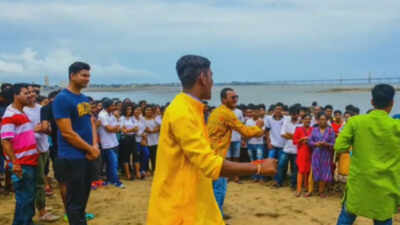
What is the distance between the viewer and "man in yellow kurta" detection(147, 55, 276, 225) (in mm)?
2115

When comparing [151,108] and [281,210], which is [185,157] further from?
[151,108]

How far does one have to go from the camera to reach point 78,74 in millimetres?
3779

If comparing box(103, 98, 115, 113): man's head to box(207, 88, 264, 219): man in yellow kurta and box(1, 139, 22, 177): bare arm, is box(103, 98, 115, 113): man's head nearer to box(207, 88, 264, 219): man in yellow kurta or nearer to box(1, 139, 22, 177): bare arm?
box(1, 139, 22, 177): bare arm

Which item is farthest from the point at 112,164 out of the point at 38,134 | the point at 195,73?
the point at 195,73

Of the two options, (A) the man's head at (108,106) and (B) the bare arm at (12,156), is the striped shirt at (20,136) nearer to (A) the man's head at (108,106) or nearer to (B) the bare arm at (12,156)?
(B) the bare arm at (12,156)

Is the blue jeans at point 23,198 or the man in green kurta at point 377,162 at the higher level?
the man in green kurta at point 377,162

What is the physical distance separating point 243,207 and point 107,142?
10.9 ft

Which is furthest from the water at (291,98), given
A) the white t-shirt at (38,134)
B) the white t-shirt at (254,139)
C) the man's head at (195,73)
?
the man's head at (195,73)

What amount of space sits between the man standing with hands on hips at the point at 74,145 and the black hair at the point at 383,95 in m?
3.09

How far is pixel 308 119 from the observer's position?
7191 mm

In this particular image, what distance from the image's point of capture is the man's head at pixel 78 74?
3766 millimetres

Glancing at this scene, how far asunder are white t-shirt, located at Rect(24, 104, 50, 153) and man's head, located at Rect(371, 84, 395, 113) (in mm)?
5021

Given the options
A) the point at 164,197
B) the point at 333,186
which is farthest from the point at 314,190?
the point at 164,197

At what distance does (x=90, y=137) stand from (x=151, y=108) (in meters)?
5.09
